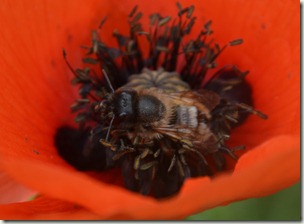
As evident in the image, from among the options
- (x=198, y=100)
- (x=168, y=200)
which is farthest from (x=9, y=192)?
(x=168, y=200)

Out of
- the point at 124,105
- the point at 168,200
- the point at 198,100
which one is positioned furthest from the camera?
the point at 198,100

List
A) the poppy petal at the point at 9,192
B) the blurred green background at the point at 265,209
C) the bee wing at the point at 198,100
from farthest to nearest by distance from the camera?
the blurred green background at the point at 265,209 < the poppy petal at the point at 9,192 < the bee wing at the point at 198,100

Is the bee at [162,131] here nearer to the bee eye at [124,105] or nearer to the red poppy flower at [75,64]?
the bee eye at [124,105]

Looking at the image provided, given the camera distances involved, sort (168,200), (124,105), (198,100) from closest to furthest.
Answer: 1. (168,200)
2. (124,105)
3. (198,100)

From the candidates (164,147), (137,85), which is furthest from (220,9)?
(164,147)

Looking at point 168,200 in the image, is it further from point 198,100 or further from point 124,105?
point 198,100

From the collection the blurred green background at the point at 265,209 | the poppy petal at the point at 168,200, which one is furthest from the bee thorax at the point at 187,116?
the blurred green background at the point at 265,209
